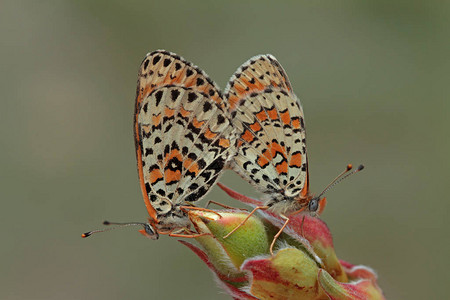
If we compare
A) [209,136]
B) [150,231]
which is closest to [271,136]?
[209,136]

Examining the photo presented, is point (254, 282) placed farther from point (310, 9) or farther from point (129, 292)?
point (310, 9)

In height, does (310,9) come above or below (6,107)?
above

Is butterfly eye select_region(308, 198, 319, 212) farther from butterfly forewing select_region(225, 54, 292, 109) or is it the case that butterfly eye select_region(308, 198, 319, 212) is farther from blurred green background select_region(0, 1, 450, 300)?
blurred green background select_region(0, 1, 450, 300)

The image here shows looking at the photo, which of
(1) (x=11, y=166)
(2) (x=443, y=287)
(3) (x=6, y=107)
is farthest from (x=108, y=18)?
(2) (x=443, y=287)

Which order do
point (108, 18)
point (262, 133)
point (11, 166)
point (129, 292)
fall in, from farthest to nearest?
1. point (108, 18)
2. point (11, 166)
3. point (129, 292)
4. point (262, 133)

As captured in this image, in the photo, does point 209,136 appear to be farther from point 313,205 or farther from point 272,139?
point 313,205

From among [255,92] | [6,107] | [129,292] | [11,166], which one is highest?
[255,92]
